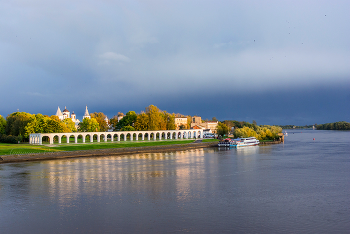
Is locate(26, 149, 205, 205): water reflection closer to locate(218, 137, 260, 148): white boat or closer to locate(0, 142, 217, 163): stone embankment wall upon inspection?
locate(0, 142, 217, 163): stone embankment wall

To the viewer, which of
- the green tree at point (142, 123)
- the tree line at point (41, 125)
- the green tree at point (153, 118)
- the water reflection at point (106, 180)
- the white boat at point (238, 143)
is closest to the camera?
the water reflection at point (106, 180)

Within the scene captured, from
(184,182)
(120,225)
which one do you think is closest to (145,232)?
(120,225)

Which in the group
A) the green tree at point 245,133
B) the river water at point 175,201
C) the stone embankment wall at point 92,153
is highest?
the green tree at point 245,133

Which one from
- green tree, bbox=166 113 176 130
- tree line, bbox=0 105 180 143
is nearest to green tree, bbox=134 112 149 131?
tree line, bbox=0 105 180 143

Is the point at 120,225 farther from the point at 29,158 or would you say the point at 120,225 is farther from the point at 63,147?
the point at 63,147

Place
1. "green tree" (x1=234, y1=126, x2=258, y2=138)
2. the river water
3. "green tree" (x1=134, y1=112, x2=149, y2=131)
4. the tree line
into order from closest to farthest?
1. the river water
2. the tree line
3. "green tree" (x1=134, y1=112, x2=149, y2=131)
4. "green tree" (x1=234, y1=126, x2=258, y2=138)

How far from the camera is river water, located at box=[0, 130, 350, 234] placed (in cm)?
1653

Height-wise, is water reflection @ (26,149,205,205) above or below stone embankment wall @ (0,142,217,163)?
below

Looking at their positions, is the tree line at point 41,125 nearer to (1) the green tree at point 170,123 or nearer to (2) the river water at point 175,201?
(1) the green tree at point 170,123

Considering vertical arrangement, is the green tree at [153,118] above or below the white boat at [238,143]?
above

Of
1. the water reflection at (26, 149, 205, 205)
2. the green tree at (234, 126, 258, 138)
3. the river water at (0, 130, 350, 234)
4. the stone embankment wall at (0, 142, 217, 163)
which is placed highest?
the green tree at (234, 126, 258, 138)

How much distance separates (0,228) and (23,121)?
5860 centimetres

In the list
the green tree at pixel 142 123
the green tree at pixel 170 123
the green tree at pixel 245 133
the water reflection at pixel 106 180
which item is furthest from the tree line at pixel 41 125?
the water reflection at pixel 106 180

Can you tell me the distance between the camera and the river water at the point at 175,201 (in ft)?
54.2
